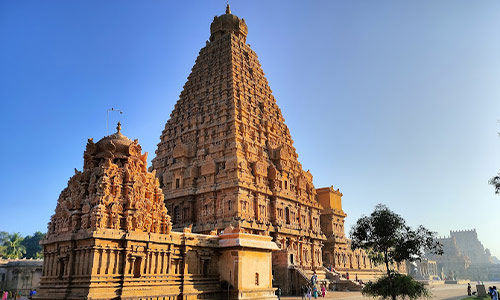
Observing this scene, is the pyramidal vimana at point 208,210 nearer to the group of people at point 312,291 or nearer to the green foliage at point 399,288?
the group of people at point 312,291

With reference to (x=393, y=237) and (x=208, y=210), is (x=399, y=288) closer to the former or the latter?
(x=393, y=237)

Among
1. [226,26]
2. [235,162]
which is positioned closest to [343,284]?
[235,162]

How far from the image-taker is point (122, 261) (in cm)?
1969

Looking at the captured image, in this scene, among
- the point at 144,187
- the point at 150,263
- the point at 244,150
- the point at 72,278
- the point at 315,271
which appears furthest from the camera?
the point at 244,150

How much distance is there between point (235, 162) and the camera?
35.8 meters

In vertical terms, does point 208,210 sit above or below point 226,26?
below

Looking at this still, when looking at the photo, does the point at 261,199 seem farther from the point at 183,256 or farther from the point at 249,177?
the point at 183,256

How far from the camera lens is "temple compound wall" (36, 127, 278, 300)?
752 inches

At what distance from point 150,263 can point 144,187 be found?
4223 millimetres

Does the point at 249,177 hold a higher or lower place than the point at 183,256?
higher

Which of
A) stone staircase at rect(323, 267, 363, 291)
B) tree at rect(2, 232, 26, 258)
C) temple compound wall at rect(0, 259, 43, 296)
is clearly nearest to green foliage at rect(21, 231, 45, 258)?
tree at rect(2, 232, 26, 258)

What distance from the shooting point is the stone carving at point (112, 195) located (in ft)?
65.9

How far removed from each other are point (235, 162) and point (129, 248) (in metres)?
17.0

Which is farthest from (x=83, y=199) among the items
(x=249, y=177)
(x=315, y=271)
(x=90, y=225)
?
(x=315, y=271)
